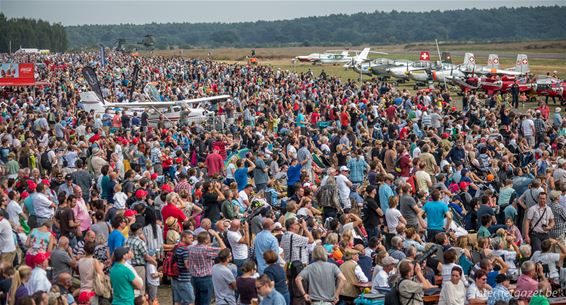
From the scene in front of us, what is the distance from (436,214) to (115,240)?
476 cm

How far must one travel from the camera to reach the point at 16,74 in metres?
44.9

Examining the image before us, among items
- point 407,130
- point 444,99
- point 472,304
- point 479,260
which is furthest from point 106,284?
point 444,99

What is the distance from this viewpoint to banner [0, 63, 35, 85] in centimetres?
4453

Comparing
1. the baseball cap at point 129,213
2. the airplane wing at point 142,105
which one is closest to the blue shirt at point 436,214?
the baseball cap at point 129,213

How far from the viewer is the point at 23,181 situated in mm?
13414

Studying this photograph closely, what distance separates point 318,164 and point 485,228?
6816 mm

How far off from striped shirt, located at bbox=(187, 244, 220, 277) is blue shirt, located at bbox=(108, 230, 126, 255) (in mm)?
892

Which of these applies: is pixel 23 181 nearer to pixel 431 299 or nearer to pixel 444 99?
pixel 431 299

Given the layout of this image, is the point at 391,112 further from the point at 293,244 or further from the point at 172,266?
the point at 172,266

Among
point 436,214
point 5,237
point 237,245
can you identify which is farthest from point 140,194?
point 436,214

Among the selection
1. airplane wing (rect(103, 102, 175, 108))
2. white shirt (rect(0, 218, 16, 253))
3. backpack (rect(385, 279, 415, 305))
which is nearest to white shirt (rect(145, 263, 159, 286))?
white shirt (rect(0, 218, 16, 253))

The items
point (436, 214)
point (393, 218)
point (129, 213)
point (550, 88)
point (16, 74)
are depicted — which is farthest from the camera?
point (16, 74)

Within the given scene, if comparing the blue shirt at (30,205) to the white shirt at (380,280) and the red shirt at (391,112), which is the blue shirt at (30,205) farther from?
the red shirt at (391,112)

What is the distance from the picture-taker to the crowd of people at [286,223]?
29.3 ft
